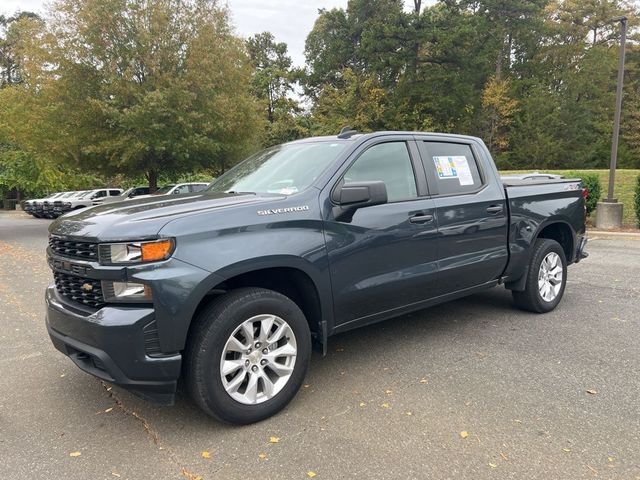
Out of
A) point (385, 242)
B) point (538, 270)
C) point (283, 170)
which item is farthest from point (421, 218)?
point (538, 270)

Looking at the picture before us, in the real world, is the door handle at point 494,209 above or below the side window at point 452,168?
below

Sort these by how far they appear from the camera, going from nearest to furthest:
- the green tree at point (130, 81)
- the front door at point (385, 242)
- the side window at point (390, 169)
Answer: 1. the front door at point (385, 242)
2. the side window at point (390, 169)
3. the green tree at point (130, 81)

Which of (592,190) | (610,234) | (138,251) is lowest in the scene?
(610,234)

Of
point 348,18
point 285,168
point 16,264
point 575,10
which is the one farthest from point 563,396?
point 575,10

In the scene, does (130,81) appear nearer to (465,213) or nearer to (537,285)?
(465,213)

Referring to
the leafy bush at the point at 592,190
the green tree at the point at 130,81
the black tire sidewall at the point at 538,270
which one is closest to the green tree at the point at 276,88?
the green tree at the point at 130,81

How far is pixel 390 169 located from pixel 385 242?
0.66m

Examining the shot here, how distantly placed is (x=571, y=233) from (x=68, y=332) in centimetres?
511

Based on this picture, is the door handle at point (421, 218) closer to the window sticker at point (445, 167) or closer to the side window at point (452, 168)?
the side window at point (452, 168)

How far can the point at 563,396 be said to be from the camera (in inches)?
133

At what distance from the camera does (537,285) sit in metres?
5.11

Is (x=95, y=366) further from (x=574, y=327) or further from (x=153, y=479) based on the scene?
(x=574, y=327)

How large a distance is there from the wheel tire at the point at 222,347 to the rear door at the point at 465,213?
5.50 feet

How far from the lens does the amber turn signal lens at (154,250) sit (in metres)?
2.75
